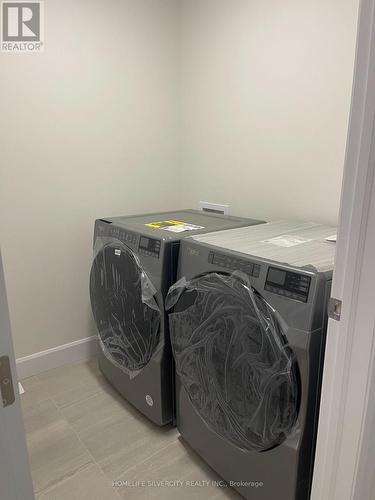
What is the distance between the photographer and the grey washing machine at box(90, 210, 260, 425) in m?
1.43

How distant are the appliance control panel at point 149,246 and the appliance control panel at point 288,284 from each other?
0.51m

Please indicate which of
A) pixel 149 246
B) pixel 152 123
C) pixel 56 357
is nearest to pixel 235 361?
pixel 149 246

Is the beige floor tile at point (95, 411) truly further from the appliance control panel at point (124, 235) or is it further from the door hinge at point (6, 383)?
the door hinge at point (6, 383)

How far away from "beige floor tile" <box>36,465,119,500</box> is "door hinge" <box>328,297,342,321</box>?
107 cm

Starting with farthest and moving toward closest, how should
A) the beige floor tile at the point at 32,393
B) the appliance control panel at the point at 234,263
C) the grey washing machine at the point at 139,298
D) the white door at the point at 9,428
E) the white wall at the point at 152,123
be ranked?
the beige floor tile at the point at 32,393
the white wall at the point at 152,123
the grey washing machine at the point at 139,298
the appliance control panel at the point at 234,263
the white door at the point at 9,428

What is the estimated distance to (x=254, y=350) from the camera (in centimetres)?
109

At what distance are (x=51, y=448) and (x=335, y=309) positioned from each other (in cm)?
136

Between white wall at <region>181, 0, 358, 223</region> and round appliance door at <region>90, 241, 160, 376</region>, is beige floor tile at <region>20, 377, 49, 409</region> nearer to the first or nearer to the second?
round appliance door at <region>90, 241, 160, 376</region>

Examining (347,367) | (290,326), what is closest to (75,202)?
(290,326)

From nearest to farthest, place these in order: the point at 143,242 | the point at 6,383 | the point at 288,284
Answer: the point at 6,383
the point at 288,284
the point at 143,242

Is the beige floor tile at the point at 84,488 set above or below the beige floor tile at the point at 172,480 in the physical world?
below

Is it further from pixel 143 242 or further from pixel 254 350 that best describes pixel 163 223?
pixel 254 350

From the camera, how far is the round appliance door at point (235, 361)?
3.40ft

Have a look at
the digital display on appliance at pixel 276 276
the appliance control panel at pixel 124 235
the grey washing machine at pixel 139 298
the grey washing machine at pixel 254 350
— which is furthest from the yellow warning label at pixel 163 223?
the digital display on appliance at pixel 276 276
